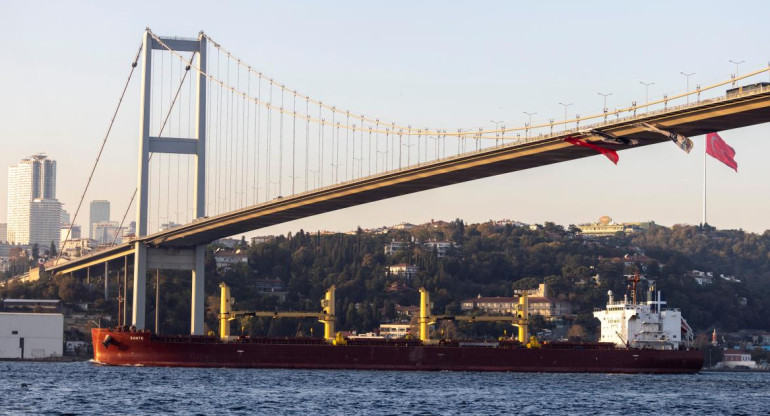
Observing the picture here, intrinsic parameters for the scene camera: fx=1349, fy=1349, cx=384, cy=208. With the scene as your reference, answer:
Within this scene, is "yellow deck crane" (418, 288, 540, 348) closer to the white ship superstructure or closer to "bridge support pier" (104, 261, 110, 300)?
the white ship superstructure

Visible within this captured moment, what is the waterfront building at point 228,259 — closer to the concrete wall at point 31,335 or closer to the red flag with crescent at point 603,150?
the concrete wall at point 31,335

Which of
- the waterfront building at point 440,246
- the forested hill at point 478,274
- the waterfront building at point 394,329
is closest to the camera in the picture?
the waterfront building at point 394,329

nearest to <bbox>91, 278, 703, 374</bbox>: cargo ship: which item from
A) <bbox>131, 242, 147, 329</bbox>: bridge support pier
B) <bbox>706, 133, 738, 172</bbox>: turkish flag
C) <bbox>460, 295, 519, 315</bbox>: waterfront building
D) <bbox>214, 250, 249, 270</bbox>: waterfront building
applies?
<bbox>131, 242, 147, 329</bbox>: bridge support pier

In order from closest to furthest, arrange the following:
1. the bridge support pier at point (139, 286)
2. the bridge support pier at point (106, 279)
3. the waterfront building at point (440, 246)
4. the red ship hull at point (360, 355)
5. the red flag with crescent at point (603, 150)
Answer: the red flag with crescent at point (603, 150)
the red ship hull at point (360, 355)
the bridge support pier at point (139, 286)
the bridge support pier at point (106, 279)
the waterfront building at point (440, 246)

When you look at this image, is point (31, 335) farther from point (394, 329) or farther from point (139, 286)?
point (394, 329)

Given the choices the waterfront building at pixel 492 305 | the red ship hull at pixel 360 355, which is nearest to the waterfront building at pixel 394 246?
the waterfront building at pixel 492 305
